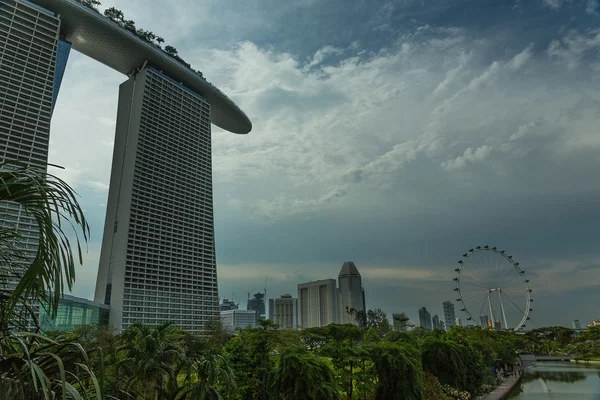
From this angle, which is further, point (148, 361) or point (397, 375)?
point (397, 375)

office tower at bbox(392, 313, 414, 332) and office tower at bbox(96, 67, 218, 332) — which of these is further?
office tower at bbox(392, 313, 414, 332)

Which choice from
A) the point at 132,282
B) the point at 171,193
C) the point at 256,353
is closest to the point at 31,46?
the point at 171,193

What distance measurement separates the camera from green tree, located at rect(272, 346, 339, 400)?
23.7 meters

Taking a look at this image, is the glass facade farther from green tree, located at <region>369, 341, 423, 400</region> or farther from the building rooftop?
green tree, located at <region>369, 341, 423, 400</region>

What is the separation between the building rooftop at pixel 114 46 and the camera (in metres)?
82.6

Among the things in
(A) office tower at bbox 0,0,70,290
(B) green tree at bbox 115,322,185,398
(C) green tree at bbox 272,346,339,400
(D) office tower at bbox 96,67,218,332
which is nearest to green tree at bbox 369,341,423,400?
(C) green tree at bbox 272,346,339,400

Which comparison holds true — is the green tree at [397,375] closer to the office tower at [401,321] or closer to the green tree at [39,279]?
the green tree at [39,279]

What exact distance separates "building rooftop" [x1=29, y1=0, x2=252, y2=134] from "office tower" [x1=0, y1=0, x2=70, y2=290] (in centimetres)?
455

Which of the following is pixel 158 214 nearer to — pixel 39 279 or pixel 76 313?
pixel 76 313

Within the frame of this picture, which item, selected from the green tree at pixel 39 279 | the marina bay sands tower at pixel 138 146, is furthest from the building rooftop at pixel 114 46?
the green tree at pixel 39 279

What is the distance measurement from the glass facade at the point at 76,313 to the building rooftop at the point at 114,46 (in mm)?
55631

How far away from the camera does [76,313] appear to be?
71.9m

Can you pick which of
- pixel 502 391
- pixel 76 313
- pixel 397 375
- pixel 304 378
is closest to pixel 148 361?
pixel 304 378

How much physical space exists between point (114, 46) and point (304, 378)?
9382 centimetres
